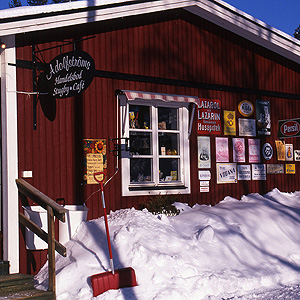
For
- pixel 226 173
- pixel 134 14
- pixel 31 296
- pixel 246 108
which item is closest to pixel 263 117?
pixel 246 108

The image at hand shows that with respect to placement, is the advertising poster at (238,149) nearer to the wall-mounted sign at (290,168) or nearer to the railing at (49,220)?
the wall-mounted sign at (290,168)

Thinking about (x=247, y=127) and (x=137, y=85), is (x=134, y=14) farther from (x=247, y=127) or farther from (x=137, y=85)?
(x=247, y=127)

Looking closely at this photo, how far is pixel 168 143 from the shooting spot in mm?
10688

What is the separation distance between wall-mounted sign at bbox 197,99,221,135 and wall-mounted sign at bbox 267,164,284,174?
1.81 meters

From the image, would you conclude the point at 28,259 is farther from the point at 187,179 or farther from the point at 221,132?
the point at 221,132

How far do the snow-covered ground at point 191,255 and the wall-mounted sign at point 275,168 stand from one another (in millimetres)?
2144

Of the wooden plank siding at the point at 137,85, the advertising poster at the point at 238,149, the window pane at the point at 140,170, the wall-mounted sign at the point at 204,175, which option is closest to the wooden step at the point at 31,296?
the wooden plank siding at the point at 137,85

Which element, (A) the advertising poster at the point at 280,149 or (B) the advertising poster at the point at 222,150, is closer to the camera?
(B) the advertising poster at the point at 222,150

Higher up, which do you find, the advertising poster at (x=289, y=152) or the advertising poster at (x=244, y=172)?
the advertising poster at (x=289, y=152)

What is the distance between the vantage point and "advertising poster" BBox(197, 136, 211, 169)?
433 inches

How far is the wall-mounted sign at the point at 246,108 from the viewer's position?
11.8 meters

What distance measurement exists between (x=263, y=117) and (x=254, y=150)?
2.94ft

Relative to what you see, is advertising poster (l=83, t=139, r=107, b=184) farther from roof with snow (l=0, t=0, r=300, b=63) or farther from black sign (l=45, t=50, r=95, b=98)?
roof with snow (l=0, t=0, r=300, b=63)

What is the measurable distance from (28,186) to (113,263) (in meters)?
1.83
